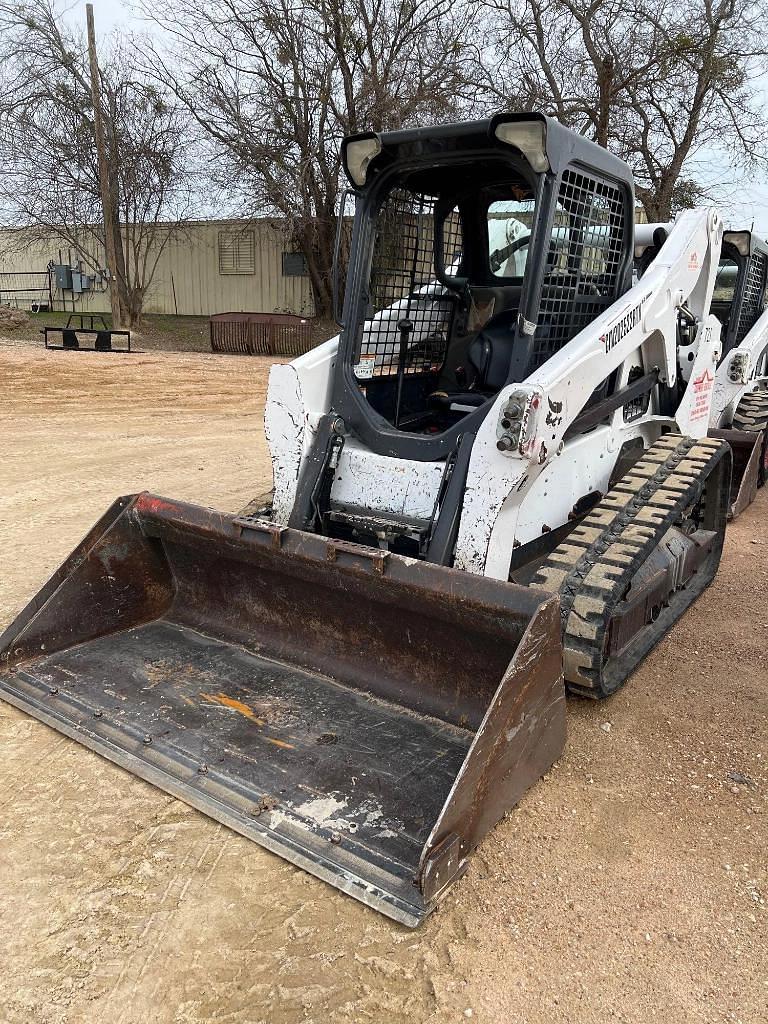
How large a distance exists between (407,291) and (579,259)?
0.89 metres

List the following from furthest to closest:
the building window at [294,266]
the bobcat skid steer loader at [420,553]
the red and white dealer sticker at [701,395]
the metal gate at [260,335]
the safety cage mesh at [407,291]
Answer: the building window at [294,266] → the metal gate at [260,335] → the red and white dealer sticker at [701,395] → the safety cage mesh at [407,291] → the bobcat skid steer loader at [420,553]

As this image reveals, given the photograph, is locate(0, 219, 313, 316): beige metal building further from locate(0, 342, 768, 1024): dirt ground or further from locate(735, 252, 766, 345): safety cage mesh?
locate(0, 342, 768, 1024): dirt ground

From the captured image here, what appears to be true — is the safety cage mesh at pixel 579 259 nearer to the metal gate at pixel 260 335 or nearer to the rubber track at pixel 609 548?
the rubber track at pixel 609 548

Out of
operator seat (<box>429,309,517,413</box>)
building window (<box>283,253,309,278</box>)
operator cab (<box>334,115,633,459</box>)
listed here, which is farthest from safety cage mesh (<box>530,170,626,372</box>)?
building window (<box>283,253,309,278</box>)

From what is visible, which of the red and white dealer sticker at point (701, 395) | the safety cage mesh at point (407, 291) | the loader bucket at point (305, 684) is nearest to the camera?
the loader bucket at point (305, 684)

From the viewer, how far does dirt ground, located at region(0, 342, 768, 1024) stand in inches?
81.7

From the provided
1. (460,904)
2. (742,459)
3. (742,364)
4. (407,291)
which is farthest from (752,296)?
(460,904)

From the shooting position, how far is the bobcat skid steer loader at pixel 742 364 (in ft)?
21.6

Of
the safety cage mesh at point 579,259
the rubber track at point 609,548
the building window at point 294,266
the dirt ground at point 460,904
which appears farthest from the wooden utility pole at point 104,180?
the dirt ground at point 460,904

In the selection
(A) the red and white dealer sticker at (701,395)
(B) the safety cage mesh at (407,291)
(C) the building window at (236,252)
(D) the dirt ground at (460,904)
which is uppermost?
(C) the building window at (236,252)

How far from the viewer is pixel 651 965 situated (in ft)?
7.23

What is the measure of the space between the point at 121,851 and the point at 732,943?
175cm

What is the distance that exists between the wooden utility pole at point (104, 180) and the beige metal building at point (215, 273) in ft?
7.26

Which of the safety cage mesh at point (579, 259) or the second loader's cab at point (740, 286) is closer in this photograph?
the safety cage mesh at point (579, 259)
